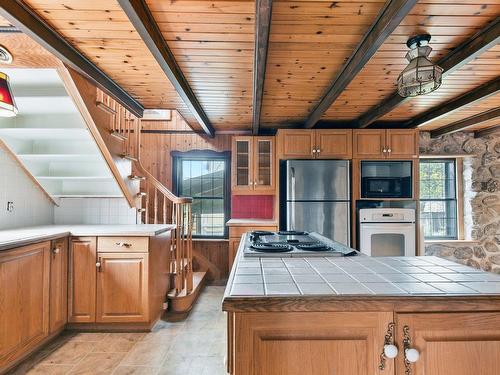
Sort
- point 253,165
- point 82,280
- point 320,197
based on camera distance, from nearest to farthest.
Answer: point 82,280 → point 320,197 → point 253,165

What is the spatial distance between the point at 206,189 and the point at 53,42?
3.04 m

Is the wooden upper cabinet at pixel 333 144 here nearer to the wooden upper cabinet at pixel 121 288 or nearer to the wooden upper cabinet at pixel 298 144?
the wooden upper cabinet at pixel 298 144

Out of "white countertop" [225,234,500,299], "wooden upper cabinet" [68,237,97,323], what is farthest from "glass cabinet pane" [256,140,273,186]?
"white countertop" [225,234,500,299]

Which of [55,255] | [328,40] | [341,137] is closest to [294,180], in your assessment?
[341,137]

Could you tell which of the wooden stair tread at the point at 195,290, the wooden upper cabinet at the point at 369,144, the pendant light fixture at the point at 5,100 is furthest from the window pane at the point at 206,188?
the pendant light fixture at the point at 5,100

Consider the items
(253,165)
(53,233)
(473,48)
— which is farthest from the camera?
(253,165)

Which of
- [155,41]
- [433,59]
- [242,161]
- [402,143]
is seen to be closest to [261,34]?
[155,41]

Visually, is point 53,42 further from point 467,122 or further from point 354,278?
point 467,122

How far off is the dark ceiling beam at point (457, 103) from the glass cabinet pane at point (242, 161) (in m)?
2.15

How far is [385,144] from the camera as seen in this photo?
383 cm

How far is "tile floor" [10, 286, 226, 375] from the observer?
7.04 feet

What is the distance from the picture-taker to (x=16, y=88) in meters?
2.53

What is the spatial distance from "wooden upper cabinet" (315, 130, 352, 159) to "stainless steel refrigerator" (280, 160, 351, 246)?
0.40 feet

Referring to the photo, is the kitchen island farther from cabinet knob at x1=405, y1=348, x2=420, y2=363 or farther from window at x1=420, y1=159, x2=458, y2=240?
window at x1=420, y1=159, x2=458, y2=240
